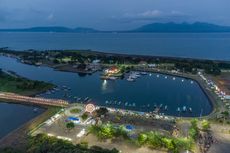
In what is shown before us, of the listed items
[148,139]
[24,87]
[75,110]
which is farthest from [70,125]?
[24,87]

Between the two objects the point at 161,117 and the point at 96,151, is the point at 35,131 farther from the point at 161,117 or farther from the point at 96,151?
the point at 161,117

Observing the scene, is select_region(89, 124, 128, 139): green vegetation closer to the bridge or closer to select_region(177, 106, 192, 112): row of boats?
the bridge

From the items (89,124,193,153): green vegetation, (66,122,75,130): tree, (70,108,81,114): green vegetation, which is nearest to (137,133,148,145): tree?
(89,124,193,153): green vegetation

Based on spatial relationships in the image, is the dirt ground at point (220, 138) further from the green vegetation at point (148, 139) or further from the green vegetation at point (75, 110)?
the green vegetation at point (75, 110)

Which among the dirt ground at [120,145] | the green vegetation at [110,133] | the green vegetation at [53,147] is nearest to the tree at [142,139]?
the dirt ground at [120,145]

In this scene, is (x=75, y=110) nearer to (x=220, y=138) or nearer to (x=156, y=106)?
(x=156, y=106)
